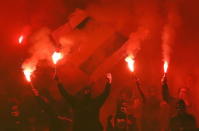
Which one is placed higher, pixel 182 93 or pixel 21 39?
pixel 21 39

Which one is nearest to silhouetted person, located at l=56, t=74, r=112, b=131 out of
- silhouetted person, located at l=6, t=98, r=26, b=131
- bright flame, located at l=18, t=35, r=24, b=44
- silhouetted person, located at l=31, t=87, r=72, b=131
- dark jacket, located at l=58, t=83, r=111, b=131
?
dark jacket, located at l=58, t=83, r=111, b=131

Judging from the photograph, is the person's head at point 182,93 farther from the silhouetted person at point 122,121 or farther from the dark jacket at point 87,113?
the dark jacket at point 87,113

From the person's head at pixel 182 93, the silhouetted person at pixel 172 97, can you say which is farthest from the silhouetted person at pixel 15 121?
the person's head at pixel 182 93

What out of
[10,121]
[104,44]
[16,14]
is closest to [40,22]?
[16,14]

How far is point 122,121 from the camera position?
27.6 ft

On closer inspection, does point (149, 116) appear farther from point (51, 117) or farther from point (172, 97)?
point (51, 117)

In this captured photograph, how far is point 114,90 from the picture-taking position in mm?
10891

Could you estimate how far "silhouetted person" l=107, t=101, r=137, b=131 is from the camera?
8.42m

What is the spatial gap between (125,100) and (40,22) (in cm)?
352

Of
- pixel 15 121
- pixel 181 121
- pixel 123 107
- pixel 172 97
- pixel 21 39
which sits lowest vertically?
pixel 181 121

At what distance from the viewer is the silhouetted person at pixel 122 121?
27.6 feet

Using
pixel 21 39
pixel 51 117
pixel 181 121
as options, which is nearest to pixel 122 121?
pixel 181 121

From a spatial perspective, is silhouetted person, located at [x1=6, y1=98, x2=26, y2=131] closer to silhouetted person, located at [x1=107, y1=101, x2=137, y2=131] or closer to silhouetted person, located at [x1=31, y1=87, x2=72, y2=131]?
silhouetted person, located at [x1=31, y1=87, x2=72, y2=131]

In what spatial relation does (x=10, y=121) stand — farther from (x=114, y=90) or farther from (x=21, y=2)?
(x=21, y=2)
